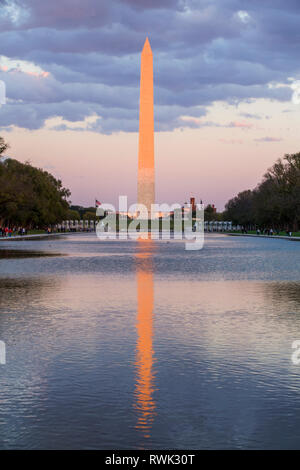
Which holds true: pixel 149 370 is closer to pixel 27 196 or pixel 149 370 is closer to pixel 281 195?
pixel 27 196

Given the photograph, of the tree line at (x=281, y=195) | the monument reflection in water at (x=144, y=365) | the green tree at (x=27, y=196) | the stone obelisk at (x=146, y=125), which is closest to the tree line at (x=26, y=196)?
the green tree at (x=27, y=196)

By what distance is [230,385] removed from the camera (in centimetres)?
877

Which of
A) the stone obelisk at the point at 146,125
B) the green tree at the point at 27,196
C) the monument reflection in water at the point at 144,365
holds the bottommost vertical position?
the monument reflection in water at the point at 144,365

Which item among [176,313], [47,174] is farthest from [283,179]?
[176,313]

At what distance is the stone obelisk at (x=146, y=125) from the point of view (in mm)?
89562

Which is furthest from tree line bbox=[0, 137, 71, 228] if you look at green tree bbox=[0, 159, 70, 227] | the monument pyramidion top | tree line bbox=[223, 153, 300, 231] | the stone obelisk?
tree line bbox=[223, 153, 300, 231]

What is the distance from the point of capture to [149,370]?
31.8ft

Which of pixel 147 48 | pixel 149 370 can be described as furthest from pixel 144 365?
pixel 147 48

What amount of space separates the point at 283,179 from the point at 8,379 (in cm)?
10911

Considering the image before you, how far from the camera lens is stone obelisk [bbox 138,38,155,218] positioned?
89.6 m

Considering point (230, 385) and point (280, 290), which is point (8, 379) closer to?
point (230, 385)

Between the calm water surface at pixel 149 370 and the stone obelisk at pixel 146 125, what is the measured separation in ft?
238

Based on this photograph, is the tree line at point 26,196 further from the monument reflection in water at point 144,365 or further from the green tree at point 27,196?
the monument reflection in water at point 144,365

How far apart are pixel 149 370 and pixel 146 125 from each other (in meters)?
86.1
